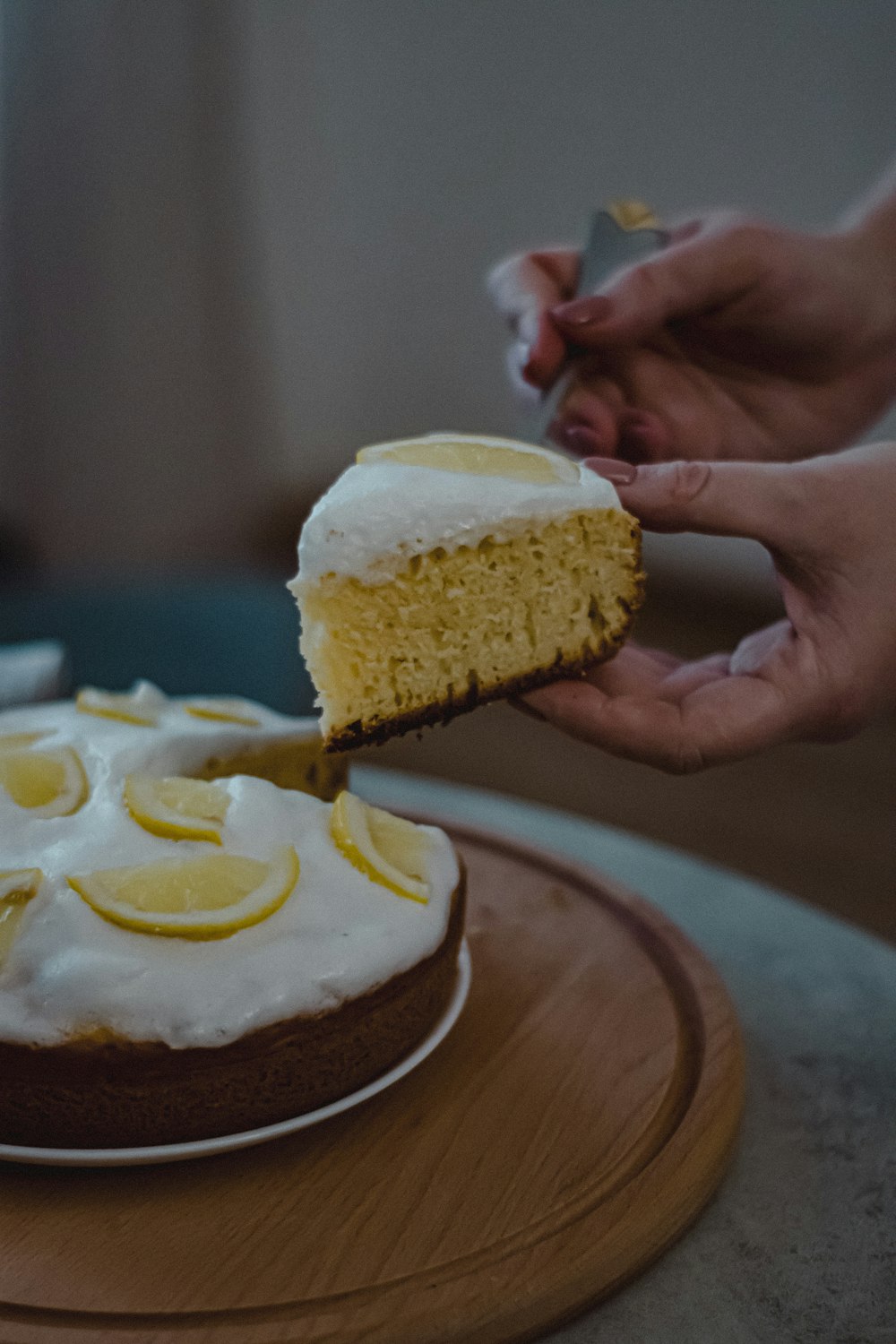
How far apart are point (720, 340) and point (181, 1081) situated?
1792 millimetres

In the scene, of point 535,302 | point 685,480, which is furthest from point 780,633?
point 535,302

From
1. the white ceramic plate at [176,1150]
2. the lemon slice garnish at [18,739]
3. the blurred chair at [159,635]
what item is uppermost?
the lemon slice garnish at [18,739]

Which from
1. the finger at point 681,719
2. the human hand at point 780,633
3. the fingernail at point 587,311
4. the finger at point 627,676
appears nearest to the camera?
the human hand at point 780,633

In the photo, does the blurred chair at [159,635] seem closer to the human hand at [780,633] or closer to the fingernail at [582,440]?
the fingernail at [582,440]

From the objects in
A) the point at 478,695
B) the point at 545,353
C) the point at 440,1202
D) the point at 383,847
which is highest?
the point at 545,353

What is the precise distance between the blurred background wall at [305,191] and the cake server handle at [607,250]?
4565 mm

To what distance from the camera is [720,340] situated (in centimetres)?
243

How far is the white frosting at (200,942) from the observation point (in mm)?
1319

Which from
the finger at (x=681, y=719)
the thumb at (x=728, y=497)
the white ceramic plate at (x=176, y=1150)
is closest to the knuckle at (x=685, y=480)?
the thumb at (x=728, y=497)

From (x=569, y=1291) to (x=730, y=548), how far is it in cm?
600

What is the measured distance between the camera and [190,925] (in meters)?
1.35

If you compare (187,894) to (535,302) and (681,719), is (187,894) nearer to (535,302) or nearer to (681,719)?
(681,719)

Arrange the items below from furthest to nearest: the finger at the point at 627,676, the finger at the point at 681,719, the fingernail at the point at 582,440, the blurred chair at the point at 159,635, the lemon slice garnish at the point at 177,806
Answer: the blurred chair at the point at 159,635, the fingernail at the point at 582,440, the finger at the point at 627,676, the finger at the point at 681,719, the lemon slice garnish at the point at 177,806

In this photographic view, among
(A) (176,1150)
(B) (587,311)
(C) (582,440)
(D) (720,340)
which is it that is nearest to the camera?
(A) (176,1150)
